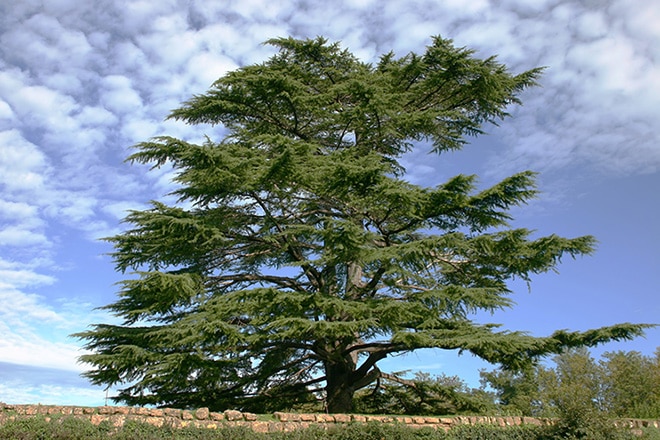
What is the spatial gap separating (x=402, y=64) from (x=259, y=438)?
37.5 feet

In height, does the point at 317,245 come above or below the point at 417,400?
above

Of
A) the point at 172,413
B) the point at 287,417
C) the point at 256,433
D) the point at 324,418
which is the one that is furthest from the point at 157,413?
the point at 324,418

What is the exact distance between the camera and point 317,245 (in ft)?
46.0

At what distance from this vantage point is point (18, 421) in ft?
27.7

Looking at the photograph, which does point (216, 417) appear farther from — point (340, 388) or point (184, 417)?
point (340, 388)

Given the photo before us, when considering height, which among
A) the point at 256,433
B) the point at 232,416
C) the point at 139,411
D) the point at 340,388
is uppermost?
the point at 340,388

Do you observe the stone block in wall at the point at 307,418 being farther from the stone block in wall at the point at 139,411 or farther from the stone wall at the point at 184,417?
the stone block in wall at the point at 139,411

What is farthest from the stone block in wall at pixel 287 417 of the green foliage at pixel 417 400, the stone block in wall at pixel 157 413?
the green foliage at pixel 417 400

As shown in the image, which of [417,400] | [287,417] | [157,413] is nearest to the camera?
[157,413]

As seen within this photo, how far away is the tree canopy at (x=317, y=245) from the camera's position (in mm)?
10781

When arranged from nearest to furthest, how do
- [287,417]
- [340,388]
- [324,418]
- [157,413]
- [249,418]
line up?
1. [157,413]
2. [249,418]
3. [287,417]
4. [324,418]
5. [340,388]

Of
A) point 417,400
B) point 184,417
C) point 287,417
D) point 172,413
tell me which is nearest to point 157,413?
point 172,413

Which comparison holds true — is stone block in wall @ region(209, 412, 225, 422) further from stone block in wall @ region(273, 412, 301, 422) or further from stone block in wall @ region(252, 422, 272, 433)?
stone block in wall @ region(273, 412, 301, 422)

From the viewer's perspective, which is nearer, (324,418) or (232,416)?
(232,416)
